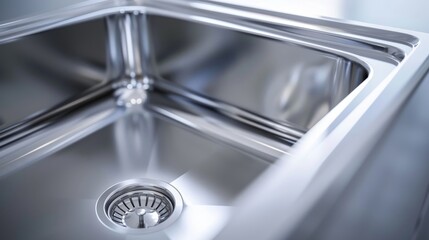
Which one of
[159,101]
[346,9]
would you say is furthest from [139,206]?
[346,9]

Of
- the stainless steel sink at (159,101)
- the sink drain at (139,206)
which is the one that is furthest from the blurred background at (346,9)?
the sink drain at (139,206)

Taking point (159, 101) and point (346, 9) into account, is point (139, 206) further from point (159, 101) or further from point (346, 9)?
point (346, 9)

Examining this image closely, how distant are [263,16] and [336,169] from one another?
475 mm

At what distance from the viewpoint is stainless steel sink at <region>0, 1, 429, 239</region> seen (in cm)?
69

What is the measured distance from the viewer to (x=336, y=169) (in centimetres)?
36

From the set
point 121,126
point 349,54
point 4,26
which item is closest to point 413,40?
point 349,54

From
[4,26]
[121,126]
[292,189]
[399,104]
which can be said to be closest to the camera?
[292,189]

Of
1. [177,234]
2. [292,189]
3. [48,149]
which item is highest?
[48,149]

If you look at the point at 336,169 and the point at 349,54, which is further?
the point at 349,54

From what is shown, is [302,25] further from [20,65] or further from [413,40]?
[20,65]

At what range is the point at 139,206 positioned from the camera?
75cm

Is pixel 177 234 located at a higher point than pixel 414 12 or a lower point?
lower

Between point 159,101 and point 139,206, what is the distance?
28 centimetres

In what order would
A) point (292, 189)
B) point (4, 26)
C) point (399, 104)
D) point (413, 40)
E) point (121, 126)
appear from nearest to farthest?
point (292, 189), point (399, 104), point (413, 40), point (4, 26), point (121, 126)
